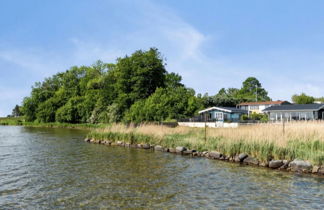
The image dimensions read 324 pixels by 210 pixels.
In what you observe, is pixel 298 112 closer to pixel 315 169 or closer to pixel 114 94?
pixel 114 94

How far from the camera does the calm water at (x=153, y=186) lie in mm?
8109

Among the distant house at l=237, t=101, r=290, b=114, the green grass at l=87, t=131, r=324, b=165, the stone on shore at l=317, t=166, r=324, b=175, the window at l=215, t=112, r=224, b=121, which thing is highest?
the distant house at l=237, t=101, r=290, b=114

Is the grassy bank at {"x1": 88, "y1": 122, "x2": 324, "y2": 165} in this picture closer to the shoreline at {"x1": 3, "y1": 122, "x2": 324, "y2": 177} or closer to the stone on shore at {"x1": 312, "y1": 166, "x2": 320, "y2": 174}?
the shoreline at {"x1": 3, "y1": 122, "x2": 324, "y2": 177}

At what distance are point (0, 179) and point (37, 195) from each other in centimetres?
352

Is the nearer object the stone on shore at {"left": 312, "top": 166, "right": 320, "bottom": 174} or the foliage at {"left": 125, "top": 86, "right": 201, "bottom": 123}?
the stone on shore at {"left": 312, "top": 166, "right": 320, "bottom": 174}

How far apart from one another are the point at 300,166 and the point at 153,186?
6.95m

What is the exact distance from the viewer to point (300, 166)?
12148 mm

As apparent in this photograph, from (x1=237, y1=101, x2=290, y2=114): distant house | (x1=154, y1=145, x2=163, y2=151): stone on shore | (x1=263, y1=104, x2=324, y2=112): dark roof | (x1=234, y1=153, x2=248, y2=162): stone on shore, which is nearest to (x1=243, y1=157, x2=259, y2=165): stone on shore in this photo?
(x1=234, y1=153, x2=248, y2=162): stone on shore

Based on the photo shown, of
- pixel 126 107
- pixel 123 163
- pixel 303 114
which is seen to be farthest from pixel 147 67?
pixel 123 163

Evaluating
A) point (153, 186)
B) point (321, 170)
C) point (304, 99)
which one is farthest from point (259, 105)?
point (153, 186)

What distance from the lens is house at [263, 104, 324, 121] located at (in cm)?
4572

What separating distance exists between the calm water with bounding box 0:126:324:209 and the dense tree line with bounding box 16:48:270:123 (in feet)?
97.7

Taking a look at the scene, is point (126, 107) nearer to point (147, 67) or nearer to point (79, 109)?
point (147, 67)

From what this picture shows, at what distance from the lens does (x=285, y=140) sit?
47.6 ft
